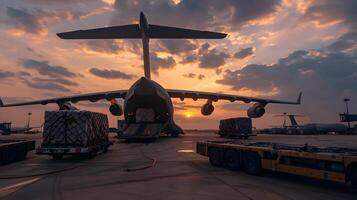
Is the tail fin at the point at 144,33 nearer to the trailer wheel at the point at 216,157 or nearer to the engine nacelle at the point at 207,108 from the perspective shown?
the engine nacelle at the point at 207,108

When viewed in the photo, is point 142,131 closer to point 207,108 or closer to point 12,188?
point 207,108

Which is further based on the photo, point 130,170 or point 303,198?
point 130,170

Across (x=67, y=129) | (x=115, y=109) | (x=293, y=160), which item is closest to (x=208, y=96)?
(x=115, y=109)

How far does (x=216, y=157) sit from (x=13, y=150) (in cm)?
1101

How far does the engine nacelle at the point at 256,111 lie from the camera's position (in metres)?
45.8

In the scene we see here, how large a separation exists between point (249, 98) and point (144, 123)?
16617 millimetres

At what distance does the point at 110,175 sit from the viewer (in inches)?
533

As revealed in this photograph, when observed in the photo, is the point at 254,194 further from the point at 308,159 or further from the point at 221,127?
the point at 221,127

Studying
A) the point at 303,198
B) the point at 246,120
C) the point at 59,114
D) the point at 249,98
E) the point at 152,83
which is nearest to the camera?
the point at 303,198

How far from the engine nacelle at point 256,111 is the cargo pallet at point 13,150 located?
3081 centimetres

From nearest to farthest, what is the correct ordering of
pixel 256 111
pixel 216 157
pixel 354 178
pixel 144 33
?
pixel 354 178 < pixel 216 157 < pixel 144 33 < pixel 256 111

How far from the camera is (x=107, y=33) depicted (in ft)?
109

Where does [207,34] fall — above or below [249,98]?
above

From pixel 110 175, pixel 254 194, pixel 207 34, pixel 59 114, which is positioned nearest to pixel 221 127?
pixel 207 34
